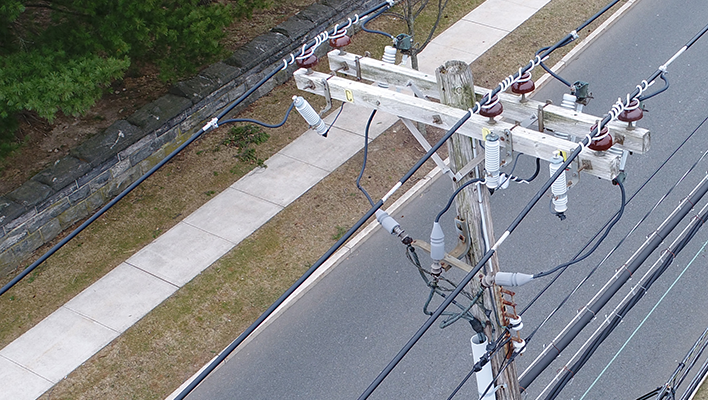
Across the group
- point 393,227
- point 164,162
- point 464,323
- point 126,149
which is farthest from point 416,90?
point 126,149

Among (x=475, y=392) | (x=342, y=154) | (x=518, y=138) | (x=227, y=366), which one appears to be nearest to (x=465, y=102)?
(x=518, y=138)

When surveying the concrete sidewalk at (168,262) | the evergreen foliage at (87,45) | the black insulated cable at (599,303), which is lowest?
the concrete sidewalk at (168,262)

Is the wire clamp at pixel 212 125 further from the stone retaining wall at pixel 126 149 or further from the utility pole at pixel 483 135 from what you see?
the stone retaining wall at pixel 126 149

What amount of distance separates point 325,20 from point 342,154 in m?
3.76

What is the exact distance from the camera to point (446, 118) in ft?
19.4

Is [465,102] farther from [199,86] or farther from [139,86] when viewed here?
[139,86]

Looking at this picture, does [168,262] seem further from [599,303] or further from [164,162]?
[599,303]

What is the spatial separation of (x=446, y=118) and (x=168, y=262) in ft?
21.5

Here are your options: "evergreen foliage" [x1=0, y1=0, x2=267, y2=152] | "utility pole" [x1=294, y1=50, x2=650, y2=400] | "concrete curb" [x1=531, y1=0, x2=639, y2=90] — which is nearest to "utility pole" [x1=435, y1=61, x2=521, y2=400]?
"utility pole" [x1=294, y1=50, x2=650, y2=400]

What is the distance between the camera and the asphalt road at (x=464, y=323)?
9594 millimetres

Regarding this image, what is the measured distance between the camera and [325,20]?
51.3ft

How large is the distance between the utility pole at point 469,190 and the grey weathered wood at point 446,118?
118 mm

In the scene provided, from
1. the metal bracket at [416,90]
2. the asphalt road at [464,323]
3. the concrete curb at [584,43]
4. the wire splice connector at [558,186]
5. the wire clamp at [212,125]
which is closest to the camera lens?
the wire splice connector at [558,186]

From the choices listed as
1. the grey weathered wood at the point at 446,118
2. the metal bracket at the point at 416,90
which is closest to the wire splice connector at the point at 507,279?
the grey weathered wood at the point at 446,118
